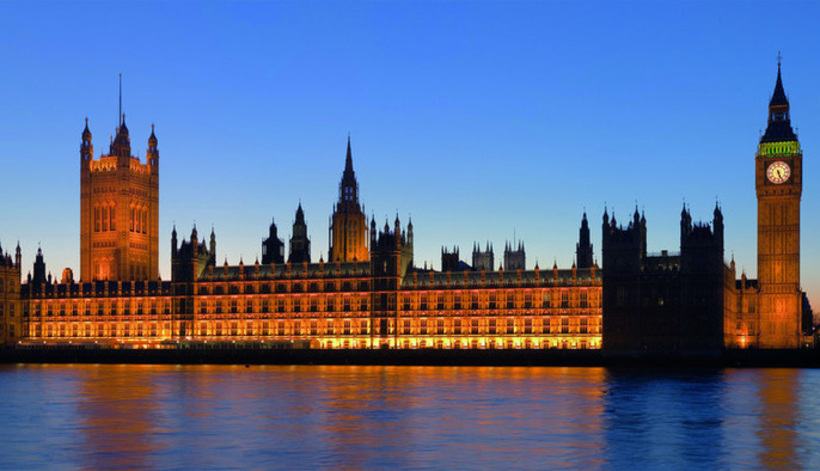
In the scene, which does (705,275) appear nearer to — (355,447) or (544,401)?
(544,401)

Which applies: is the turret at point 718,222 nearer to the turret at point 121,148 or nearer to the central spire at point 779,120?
the central spire at point 779,120

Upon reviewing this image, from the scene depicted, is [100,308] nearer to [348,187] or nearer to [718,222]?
[348,187]

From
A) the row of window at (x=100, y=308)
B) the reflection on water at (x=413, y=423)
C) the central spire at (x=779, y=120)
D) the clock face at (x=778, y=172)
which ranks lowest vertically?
the reflection on water at (x=413, y=423)

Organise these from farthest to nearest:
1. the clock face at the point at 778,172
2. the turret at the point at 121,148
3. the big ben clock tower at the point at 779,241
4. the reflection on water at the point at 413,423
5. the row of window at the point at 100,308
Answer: the turret at the point at 121,148
the row of window at the point at 100,308
the clock face at the point at 778,172
the big ben clock tower at the point at 779,241
the reflection on water at the point at 413,423

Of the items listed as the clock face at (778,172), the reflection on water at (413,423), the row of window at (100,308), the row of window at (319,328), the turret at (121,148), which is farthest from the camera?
the turret at (121,148)

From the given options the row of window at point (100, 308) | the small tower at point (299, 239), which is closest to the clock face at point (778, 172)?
the small tower at point (299, 239)

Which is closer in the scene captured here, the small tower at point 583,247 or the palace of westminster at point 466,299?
the palace of westminster at point 466,299

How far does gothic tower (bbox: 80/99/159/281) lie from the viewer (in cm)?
19325

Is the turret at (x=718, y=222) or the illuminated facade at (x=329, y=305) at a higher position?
the turret at (x=718, y=222)

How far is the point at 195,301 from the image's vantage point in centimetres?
15962

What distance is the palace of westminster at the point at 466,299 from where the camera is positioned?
425ft

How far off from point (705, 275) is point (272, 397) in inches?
2663

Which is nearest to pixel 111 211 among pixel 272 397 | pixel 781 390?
pixel 272 397

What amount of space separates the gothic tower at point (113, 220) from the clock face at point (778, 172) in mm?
106267
